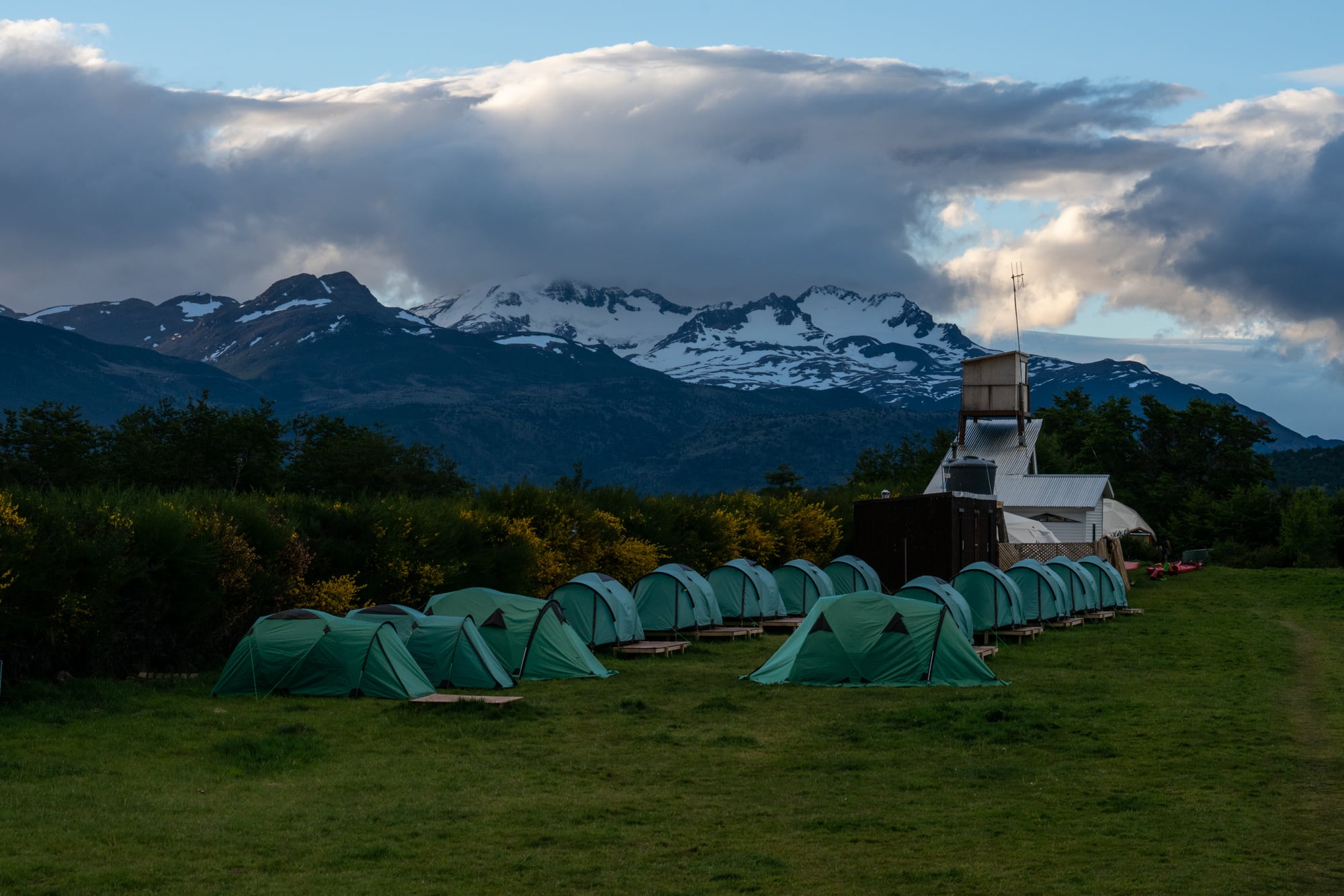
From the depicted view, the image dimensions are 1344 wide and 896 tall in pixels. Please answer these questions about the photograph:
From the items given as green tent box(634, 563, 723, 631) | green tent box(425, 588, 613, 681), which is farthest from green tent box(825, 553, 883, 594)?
green tent box(425, 588, 613, 681)

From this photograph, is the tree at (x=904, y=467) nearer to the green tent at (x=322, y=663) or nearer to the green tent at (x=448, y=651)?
the green tent at (x=448, y=651)

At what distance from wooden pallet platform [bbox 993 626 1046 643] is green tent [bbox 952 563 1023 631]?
177 millimetres

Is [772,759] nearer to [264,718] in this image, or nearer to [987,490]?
[264,718]

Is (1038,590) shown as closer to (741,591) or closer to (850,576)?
→ (850,576)

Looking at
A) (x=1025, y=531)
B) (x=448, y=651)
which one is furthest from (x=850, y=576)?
(x=448, y=651)

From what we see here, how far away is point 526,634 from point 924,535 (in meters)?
22.8

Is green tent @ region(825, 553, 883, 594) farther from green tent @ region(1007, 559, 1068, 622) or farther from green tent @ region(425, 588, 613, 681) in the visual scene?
green tent @ region(425, 588, 613, 681)

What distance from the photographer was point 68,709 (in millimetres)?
18141

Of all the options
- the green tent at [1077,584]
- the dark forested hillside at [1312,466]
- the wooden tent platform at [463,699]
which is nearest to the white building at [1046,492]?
the green tent at [1077,584]

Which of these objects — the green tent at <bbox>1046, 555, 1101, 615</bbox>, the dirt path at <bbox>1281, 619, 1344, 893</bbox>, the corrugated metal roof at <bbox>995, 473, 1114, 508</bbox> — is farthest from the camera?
the corrugated metal roof at <bbox>995, 473, 1114, 508</bbox>

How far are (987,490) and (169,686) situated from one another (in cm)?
4260

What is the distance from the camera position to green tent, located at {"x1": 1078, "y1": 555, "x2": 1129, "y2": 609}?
135 ft

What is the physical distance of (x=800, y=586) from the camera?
38.3 m

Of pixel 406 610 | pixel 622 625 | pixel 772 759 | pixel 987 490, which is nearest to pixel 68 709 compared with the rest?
pixel 406 610
